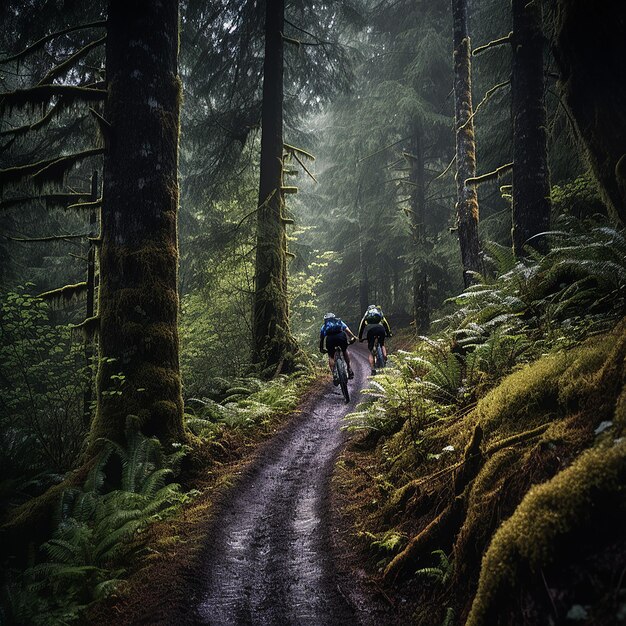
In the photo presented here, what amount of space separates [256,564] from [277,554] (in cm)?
23

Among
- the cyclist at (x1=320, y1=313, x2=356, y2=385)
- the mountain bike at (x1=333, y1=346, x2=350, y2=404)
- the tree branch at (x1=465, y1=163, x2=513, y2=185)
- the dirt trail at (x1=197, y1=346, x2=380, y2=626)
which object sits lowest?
the dirt trail at (x1=197, y1=346, x2=380, y2=626)

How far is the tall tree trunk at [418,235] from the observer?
730 inches

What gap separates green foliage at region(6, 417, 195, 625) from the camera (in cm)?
334

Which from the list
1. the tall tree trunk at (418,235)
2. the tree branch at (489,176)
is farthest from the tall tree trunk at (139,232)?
the tall tree trunk at (418,235)

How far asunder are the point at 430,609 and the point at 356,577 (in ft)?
2.70

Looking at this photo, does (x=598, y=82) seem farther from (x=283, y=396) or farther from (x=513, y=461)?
(x=283, y=396)

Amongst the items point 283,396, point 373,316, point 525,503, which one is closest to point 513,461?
point 525,503

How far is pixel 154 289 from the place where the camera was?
5.94 meters

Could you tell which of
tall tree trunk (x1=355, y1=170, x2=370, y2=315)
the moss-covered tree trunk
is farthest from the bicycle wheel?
tall tree trunk (x1=355, y1=170, x2=370, y2=315)

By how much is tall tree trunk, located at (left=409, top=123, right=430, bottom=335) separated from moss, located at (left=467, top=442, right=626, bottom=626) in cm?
1633

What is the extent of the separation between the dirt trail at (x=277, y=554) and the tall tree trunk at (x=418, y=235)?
510 inches

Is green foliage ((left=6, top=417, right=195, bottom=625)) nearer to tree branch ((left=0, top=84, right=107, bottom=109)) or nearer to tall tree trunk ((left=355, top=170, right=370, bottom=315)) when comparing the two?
tree branch ((left=0, top=84, right=107, bottom=109))

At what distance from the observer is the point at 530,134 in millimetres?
8945

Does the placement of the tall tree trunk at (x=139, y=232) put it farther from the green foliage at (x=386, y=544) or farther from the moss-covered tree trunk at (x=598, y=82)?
the moss-covered tree trunk at (x=598, y=82)
